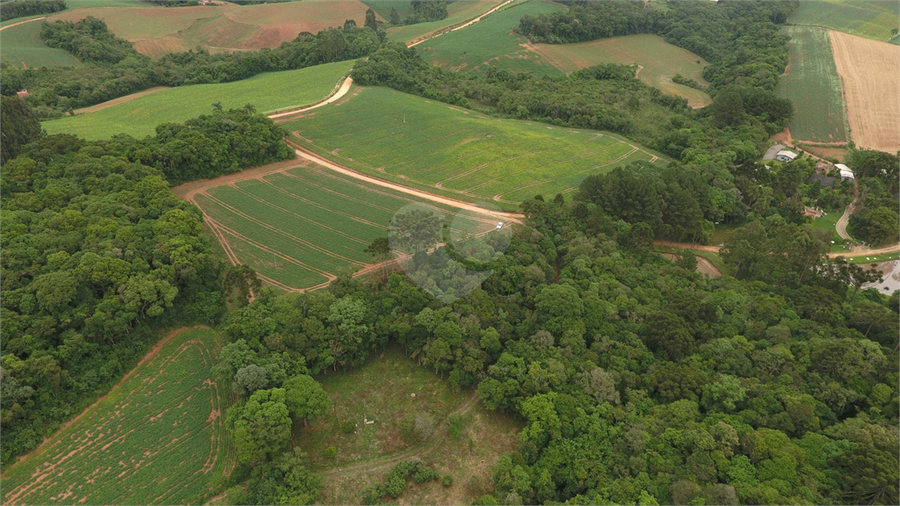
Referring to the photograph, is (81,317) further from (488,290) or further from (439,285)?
(488,290)

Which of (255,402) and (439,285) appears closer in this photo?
(255,402)

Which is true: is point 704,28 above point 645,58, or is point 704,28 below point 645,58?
above

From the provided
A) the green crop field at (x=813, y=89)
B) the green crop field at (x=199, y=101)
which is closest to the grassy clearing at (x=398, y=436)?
the green crop field at (x=199, y=101)

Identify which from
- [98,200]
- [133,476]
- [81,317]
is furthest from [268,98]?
[133,476]

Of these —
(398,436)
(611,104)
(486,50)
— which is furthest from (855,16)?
(398,436)

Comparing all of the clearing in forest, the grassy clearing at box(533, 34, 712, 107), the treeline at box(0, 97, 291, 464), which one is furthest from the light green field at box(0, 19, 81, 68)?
the grassy clearing at box(533, 34, 712, 107)

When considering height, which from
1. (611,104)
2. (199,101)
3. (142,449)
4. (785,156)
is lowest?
(142,449)

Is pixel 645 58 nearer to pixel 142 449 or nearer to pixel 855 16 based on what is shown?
pixel 855 16
